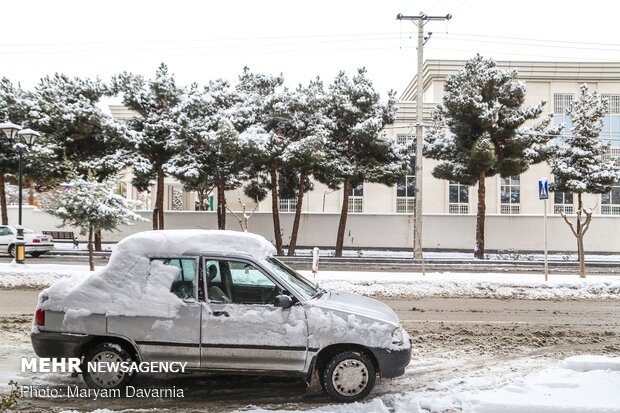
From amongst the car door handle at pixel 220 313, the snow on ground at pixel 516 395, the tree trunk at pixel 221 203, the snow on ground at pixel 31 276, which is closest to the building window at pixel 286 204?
the tree trunk at pixel 221 203

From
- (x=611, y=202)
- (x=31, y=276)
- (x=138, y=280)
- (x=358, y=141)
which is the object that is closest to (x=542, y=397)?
(x=138, y=280)

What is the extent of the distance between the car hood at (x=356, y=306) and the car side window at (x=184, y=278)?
1.38 meters

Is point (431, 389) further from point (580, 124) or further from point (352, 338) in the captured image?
point (580, 124)

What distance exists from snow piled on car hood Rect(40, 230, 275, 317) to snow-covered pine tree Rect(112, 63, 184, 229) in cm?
2158

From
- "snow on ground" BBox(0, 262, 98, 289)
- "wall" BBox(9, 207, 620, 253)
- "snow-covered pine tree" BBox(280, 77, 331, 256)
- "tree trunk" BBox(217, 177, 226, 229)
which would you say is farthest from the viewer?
"wall" BBox(9, 207, 620, 253)

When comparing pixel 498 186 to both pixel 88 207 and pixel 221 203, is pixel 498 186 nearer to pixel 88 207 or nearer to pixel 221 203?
pixel 221 203

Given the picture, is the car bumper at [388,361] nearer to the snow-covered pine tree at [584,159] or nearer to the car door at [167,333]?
the car door at [167,333]

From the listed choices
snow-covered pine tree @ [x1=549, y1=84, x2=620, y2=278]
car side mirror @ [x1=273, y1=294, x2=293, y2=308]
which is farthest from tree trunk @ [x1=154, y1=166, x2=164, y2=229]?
car side mirror @ [x1=273, y1=294, x2=293, y2=308]

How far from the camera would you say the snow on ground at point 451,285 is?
14.4m

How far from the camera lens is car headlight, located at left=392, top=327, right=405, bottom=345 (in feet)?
19.3

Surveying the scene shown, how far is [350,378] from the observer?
19.0 feet

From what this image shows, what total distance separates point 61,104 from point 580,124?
2786 centimetres

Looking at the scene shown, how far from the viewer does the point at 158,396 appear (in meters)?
5.93

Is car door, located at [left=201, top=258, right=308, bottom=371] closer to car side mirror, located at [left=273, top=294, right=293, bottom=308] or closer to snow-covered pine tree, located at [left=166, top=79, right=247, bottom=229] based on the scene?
car side mirror, located at [left=273, top=294, right=293, bottom=308]
